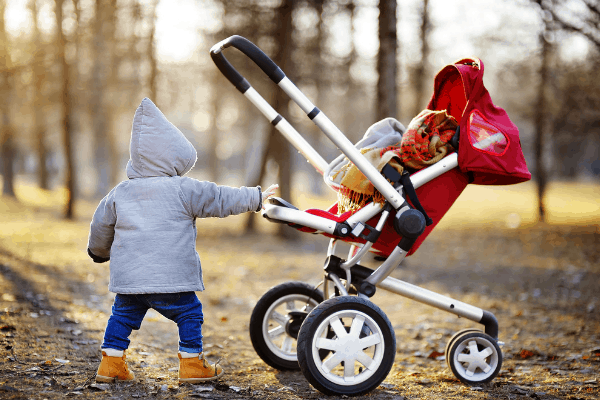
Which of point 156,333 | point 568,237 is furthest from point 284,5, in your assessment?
point 156,333

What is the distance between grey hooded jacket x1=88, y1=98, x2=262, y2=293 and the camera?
306cm

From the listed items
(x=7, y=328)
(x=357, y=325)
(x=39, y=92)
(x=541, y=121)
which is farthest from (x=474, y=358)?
(x=39, y=92)

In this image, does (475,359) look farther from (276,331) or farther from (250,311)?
(250,311)

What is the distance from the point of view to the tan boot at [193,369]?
3.20 meters

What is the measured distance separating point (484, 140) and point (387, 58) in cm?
525

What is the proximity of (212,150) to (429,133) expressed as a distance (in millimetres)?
24490

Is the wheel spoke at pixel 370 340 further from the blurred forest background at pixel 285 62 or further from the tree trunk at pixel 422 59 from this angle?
the tree trunk at pixel 422 59

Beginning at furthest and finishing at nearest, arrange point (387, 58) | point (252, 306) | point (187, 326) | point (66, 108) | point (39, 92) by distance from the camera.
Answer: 1. point (39, 92)
2. point (66, 108)
3. point (387, 58)
4. point (252, 306)
5. point (187, 326)

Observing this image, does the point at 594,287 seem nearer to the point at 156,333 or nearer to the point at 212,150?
the point at 156,333

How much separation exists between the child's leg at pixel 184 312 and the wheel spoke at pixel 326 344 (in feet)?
2.41

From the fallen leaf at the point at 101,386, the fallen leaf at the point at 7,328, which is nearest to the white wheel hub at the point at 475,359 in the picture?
the fallen leaf at the point at 101,386

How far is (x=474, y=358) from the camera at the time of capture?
141 inches

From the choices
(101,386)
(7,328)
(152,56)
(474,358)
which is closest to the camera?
(101,386)

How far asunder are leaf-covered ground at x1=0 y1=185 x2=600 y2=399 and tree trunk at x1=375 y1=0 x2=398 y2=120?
2.77 m
